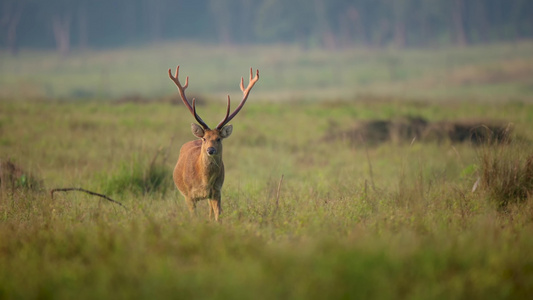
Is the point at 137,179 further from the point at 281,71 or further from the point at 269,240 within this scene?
the point at 281,71

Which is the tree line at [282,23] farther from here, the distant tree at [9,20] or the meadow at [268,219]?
the meadow at [268,219]

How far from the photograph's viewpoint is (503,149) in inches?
327

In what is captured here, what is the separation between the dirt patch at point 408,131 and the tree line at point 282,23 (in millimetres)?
61895

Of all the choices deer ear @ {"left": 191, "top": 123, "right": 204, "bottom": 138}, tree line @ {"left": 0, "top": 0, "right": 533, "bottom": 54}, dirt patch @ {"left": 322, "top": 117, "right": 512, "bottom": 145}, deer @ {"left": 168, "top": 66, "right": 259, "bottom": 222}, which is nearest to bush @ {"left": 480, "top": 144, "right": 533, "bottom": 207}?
deer @ {"left": 168, "top": 66, "right": 259, "bottom": 222}

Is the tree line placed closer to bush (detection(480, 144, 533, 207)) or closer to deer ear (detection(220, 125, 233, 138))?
deer ear (detection(220, 125, 233, 138))

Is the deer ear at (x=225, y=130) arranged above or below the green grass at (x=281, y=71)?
below

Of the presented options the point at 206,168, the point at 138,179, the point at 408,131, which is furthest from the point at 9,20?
the point at 206,168

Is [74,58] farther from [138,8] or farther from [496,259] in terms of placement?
[496,259]

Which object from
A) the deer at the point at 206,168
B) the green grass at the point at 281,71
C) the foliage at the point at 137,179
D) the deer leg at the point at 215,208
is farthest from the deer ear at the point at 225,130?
the green grass at the point at 281,71

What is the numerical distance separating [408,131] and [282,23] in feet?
216

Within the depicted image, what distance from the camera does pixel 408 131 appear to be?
16766mm

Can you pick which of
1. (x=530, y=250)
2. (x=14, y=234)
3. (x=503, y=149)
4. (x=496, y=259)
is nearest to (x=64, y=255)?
(x=14, y=234)

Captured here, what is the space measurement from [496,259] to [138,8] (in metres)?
86.2

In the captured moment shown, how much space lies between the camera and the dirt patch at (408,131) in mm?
15766
